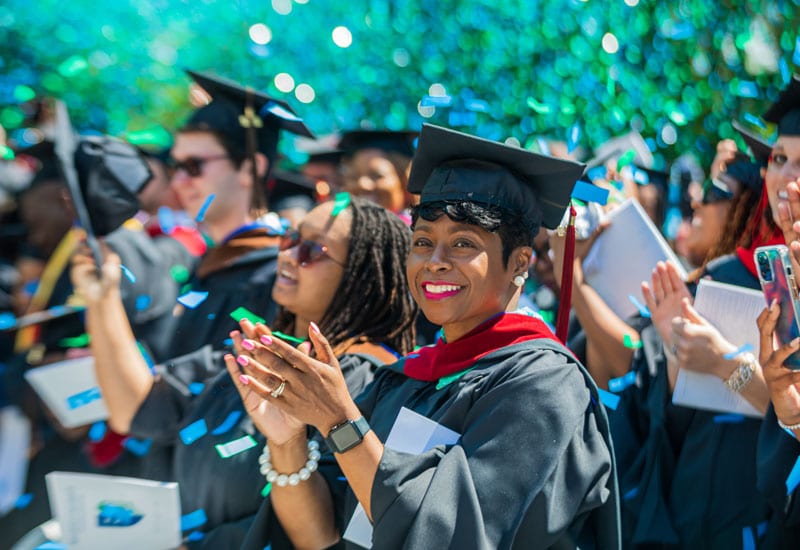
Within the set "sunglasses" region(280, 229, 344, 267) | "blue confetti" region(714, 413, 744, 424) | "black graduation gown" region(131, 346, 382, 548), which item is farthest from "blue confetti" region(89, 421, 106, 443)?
"blue confetti" region(714, 413, 744, 424)

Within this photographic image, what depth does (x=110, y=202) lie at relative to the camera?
4.39 metres

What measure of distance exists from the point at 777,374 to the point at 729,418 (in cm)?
82

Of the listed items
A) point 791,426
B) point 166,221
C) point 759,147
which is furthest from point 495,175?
point 166,221

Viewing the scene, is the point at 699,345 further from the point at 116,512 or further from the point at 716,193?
the point at 116,512

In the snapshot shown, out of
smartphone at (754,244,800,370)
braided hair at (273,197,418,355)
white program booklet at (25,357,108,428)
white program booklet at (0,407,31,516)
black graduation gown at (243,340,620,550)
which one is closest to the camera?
black graduation gown at (243,340,620,550)

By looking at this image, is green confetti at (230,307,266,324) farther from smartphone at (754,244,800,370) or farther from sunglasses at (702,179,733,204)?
sunglasses at (702,179,733,204)

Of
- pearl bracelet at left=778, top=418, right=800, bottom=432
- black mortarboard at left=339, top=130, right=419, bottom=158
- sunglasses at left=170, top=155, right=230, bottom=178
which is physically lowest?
pearl bracelet at left=778, top=418, right=800, bottom=432

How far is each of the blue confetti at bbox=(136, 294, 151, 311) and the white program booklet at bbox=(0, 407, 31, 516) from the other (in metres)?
0.80

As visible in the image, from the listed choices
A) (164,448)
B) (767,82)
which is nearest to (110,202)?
(164,448)

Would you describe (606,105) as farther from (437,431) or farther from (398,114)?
(437,431)

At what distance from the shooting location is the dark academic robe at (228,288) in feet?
13.7

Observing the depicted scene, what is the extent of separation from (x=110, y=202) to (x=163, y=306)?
0.80 metres

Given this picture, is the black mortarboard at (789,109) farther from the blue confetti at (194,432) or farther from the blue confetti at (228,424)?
the blue confetti at (194,432)

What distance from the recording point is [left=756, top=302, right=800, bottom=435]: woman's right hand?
2609 mm
